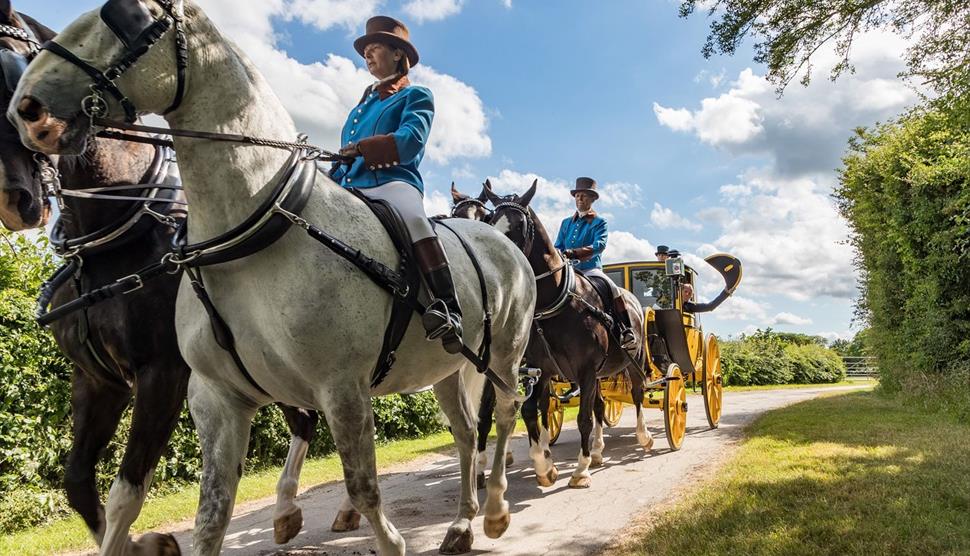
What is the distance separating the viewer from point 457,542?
13.4 ft

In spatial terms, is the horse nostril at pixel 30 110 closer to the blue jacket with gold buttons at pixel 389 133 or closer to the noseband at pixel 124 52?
the noseband at pixel 124 52

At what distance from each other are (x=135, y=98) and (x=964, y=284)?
41.3ft

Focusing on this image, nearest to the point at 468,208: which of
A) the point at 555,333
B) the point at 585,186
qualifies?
the point at 555,333

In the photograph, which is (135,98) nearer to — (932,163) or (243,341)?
(243,341)

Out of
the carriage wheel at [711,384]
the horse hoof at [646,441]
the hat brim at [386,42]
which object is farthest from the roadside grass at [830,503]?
the hat brim at [386,42]

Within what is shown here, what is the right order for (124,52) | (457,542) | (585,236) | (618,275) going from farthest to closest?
(618,275)
(585,236)
(457,542)
(124,52)

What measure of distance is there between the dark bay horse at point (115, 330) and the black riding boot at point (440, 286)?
1.28 m

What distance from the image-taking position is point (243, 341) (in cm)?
256

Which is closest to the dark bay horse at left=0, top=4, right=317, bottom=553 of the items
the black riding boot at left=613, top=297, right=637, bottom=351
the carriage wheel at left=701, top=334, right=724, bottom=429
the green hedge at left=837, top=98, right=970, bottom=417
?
the black riding boot at left=613, top=297, right=637, bottom=351

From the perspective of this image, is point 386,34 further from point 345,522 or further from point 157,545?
point 345,522

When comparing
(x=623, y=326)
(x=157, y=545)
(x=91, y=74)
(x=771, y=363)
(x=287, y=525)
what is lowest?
(x=287, y=525)

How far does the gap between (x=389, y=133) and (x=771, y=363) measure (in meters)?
30.4

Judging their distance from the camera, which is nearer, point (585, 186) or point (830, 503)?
point (830, 503)

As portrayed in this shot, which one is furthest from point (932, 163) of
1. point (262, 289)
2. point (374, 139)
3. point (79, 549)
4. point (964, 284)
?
point (79, 549)
